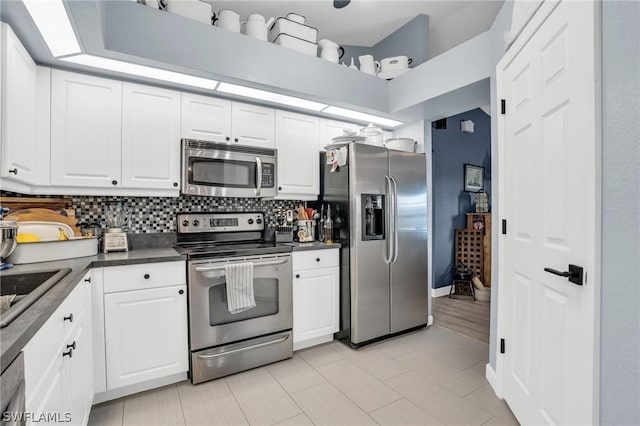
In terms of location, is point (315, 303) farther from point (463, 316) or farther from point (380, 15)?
point (380, 15)

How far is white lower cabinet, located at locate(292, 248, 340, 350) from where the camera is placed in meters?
2.66

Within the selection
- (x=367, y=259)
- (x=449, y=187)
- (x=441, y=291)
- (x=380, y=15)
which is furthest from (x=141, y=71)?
(x=441, y=291)

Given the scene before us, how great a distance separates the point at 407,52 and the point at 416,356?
302cm

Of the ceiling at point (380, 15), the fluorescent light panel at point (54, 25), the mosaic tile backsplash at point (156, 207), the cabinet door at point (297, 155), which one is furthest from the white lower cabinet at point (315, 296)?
the ceiling at point (380, 15)

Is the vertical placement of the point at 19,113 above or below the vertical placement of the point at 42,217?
above

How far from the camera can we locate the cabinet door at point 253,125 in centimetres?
271

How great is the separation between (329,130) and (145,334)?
2.36 metres

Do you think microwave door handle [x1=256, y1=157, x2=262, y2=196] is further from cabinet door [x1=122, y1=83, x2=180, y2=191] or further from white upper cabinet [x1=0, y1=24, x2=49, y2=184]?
white upper cabinet [x1=0, y1=24, x2=49, y2=184]

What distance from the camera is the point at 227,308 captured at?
7.54ft

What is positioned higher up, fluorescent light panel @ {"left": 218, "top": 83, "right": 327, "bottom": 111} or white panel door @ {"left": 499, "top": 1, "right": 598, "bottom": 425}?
fluorescent light panel @ {"left": 218, "top": 83, "right": 327, "bottom": 111}

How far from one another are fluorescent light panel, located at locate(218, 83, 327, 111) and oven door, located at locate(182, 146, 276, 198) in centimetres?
44

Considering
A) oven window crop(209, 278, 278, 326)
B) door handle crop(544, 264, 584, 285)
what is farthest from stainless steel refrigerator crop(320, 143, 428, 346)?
door handle crop(544, 264, 584, 285)

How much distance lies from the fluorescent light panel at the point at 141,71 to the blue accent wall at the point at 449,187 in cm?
319
